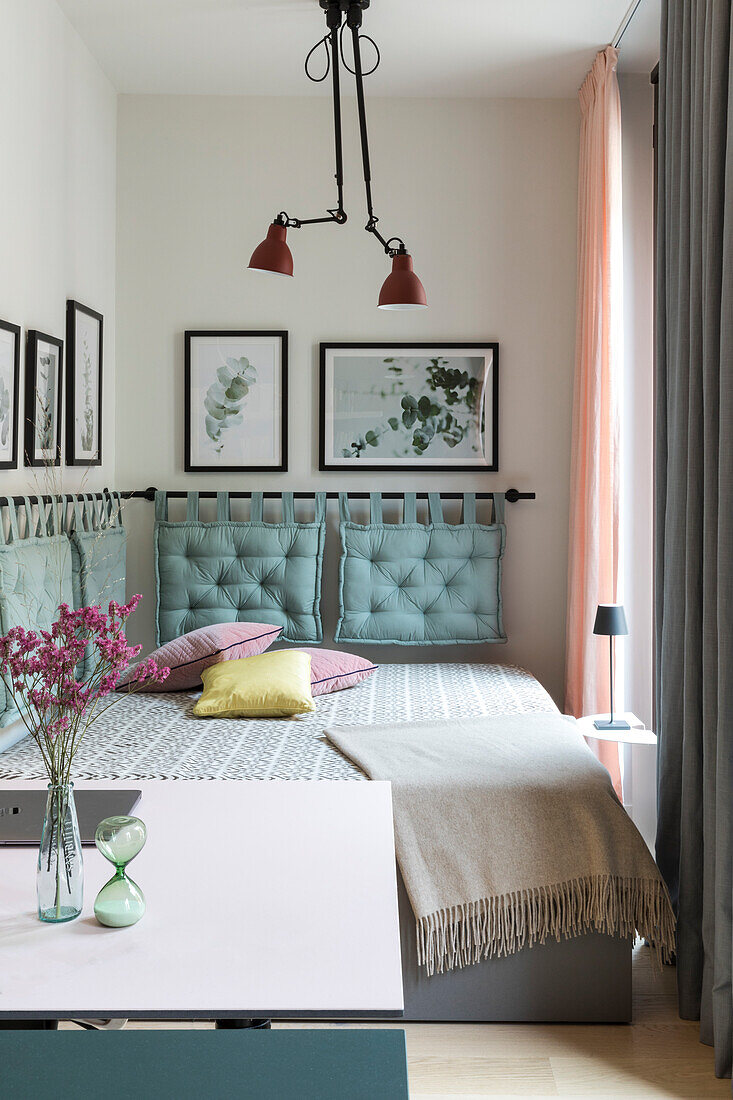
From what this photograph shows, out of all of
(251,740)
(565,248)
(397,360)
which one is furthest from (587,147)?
(251,740)

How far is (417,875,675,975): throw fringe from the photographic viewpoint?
7.30 ft

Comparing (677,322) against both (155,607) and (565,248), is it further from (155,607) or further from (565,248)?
(155,607)

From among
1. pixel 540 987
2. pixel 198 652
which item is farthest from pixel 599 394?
pixel 540 987

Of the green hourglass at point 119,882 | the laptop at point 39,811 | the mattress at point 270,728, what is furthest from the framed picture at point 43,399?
the green hourglass at point 119,882

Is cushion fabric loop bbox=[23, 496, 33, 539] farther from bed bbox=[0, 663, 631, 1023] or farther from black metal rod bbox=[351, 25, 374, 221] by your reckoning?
black metal rod bbox=[351, 25, 374, 221]

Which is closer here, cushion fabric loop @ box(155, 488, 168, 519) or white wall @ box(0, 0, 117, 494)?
white wall @ box(0, 0, 117, 494)

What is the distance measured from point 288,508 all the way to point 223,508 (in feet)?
0.83

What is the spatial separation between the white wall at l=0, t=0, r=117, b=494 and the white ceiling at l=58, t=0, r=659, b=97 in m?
0.18

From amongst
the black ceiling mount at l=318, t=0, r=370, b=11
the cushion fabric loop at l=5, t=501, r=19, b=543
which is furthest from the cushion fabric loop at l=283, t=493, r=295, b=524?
the black ceiling mount at l=318, t=0, r=370, b=11

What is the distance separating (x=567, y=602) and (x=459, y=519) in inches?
21.1

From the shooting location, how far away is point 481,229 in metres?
3.81

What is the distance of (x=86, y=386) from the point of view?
11.3ft

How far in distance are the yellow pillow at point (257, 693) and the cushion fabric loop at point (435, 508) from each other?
1017 mm

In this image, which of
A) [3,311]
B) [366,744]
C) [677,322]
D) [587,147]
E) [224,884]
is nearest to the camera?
[224,884]
